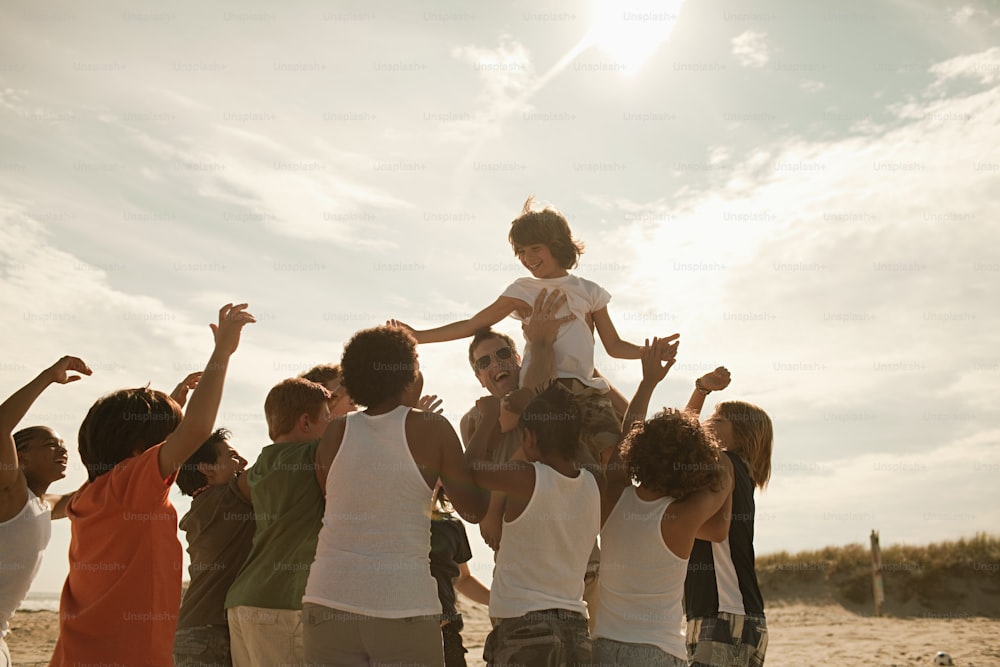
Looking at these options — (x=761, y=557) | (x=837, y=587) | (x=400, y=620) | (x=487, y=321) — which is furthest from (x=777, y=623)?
(x=400, y=620)

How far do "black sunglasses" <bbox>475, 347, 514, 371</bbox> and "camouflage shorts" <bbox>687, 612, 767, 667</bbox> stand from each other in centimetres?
212

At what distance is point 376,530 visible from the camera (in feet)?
12.2

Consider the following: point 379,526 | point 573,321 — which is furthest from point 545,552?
point 573,321

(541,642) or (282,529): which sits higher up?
(282,529)

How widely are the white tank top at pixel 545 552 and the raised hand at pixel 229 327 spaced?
5.05ft

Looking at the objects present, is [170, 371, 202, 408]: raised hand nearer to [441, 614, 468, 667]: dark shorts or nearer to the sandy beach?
[441, 614, 468, 667]: dark shorts

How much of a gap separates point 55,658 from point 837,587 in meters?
25.3

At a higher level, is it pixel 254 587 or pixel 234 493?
pixel 234 493

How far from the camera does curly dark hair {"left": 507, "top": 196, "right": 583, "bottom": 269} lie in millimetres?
5820

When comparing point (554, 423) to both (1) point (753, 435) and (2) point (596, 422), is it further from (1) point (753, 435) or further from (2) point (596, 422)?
(1) point (753, 435)

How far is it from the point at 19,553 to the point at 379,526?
2.20 m

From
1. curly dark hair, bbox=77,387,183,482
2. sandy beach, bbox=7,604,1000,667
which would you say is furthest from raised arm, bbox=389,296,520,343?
sandy beach, bbox=7,604,1000,667

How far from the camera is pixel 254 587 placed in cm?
419

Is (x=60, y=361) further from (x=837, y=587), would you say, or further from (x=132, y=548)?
(x=837, y=587)
